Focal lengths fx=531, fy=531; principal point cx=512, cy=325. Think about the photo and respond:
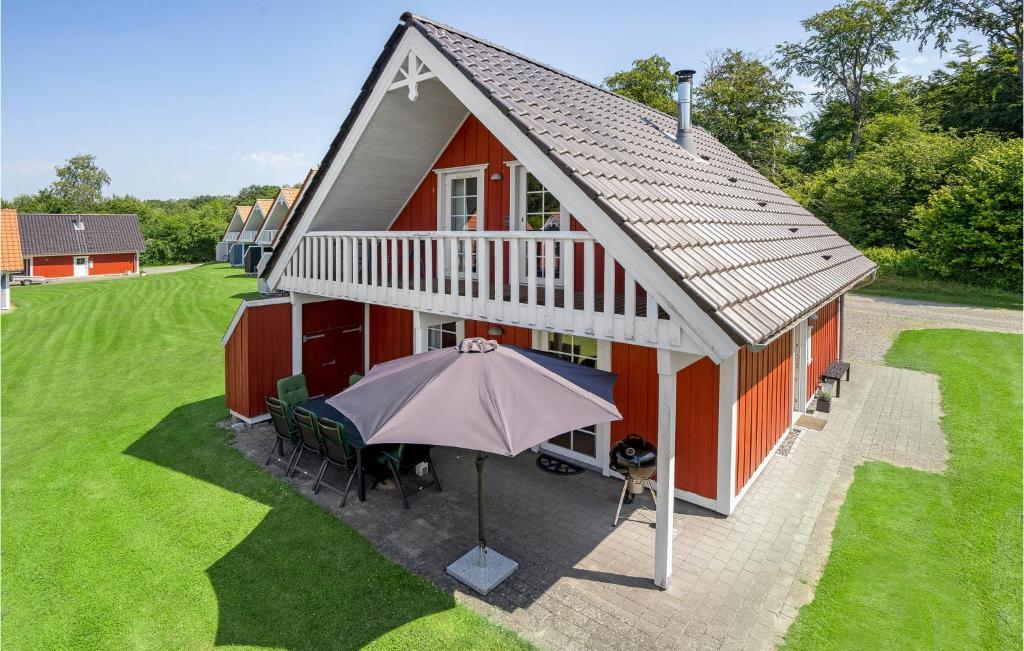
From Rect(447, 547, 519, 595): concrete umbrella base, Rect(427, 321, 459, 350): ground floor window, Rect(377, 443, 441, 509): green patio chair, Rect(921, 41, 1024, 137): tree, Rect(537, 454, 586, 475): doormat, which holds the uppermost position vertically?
Rect(921, 41, 1024, 137): tree

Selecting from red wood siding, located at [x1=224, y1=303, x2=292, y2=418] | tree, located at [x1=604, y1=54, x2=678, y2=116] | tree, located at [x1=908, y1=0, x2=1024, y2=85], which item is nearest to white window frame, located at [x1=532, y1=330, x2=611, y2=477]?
red wood siding, located at [x1=224, y1=303, x2=292, y2=418]

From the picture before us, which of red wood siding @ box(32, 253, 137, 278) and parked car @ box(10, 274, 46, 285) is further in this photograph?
red wood siding @ box(32, 253, 137, 278)

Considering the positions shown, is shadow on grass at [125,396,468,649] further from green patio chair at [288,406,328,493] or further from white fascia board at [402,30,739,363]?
white fascia board at [402,30,739,363]

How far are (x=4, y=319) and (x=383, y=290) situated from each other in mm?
23863

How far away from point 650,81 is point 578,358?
34206mm

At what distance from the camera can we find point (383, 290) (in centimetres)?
804

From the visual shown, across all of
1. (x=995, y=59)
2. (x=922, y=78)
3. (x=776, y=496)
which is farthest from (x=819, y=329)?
(x=922, y=78)

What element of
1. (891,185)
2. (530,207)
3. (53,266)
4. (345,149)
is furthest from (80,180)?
(891,185)

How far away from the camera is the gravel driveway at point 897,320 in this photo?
1612cm

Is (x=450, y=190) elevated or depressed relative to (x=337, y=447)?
elevated

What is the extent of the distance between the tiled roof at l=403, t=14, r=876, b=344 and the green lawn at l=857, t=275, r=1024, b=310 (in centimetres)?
1880

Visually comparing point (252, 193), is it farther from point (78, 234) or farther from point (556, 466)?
point (556, 466)

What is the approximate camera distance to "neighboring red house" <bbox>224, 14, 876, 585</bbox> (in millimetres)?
5078

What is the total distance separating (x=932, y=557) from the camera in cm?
560
